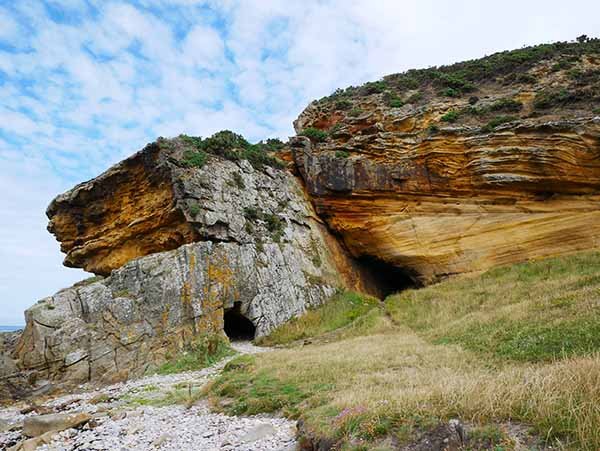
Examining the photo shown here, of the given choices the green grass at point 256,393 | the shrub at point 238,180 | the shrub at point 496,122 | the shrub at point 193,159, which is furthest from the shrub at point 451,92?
the green grass at point 256,393

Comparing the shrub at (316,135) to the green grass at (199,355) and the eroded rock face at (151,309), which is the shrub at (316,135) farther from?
the green grass at (199,355)

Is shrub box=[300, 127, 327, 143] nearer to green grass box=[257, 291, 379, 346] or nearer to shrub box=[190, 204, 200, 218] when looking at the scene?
green grass box=[257, 291, 379, 346]

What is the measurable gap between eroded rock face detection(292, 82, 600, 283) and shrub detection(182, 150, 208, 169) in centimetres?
769

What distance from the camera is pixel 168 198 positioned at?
75.0 feet

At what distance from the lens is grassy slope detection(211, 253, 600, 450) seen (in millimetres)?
5207

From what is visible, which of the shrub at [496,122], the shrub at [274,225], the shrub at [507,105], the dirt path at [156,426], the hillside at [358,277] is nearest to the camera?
the hillside at [358,277]

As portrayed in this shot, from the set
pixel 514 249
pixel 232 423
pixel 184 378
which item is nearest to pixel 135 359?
pixel 184 378

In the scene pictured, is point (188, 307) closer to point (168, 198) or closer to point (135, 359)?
point (135, 359)

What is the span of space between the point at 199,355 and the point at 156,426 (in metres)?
7.50

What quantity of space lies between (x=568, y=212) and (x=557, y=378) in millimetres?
21016

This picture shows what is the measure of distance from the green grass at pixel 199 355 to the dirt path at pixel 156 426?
8.39 feet

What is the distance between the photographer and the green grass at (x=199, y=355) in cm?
1570

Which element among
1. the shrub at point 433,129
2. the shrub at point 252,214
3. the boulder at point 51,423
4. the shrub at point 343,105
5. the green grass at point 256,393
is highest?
the shrub at point 343,105

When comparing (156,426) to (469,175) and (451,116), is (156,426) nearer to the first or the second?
(469,175)
